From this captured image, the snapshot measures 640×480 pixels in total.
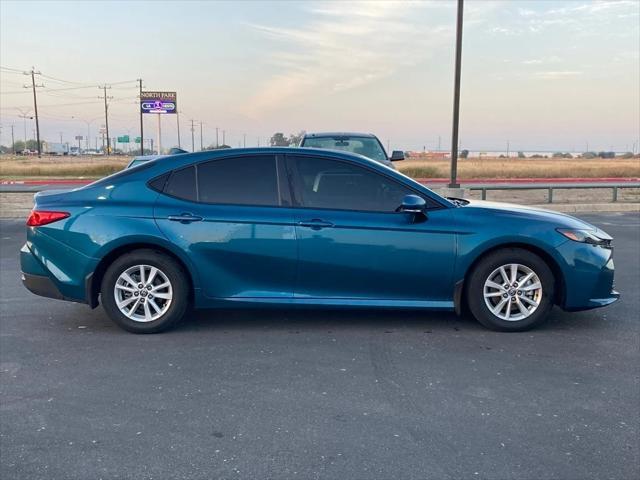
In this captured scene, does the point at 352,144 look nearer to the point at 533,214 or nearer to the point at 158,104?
the point at 533,214

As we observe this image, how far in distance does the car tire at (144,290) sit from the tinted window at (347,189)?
130 centimetres

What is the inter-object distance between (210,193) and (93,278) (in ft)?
4.08

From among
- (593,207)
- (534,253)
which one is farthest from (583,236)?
(593,207)

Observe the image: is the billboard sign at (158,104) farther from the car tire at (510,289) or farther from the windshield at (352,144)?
the car tire at (510,289)

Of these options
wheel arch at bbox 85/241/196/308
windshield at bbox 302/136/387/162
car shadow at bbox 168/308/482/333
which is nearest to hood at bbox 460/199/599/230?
car shadow at bbox 168/308/482/333

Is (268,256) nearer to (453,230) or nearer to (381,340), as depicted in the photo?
(381,340)

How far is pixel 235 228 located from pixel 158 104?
41.1 m

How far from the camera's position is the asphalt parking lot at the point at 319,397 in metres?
3.00

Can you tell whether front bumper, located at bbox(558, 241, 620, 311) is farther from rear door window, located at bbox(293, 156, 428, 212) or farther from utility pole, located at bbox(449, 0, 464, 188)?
utility pole, located at bbox(449, 0, 464, 188)

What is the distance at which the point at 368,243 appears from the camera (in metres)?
5.02

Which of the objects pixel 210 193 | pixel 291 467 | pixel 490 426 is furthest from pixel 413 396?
pixel 210 193

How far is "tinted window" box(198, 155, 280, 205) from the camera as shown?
16.9 ft

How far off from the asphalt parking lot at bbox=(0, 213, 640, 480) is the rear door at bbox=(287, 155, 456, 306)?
403mm

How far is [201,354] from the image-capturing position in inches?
182
